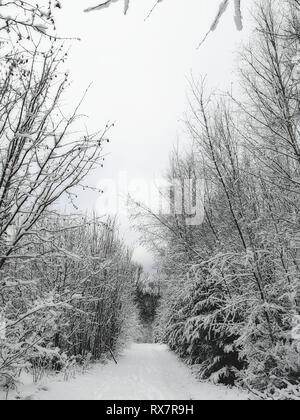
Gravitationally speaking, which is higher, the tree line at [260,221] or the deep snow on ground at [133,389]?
the tree line at [260,221]

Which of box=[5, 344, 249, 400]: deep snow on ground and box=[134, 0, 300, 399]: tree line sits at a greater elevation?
box=[134, 0, 300, 399]: tree line

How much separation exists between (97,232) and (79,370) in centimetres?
603

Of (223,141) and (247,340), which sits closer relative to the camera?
(247,340)

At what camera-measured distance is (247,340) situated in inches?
282

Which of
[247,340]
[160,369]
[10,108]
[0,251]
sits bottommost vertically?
[160,369]

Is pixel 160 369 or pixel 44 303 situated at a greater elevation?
pixel 44 303

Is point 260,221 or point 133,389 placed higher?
point 260,221

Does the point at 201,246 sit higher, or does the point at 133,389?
the point at 201,246

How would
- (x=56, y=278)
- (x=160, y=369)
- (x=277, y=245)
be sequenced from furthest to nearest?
(x=160, y=369) < (x=56, y=278) < (x=277, y=245)

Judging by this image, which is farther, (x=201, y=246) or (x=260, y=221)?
(x=201, y=246)

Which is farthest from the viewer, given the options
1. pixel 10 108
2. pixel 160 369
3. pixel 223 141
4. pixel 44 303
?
pixel 160 369
